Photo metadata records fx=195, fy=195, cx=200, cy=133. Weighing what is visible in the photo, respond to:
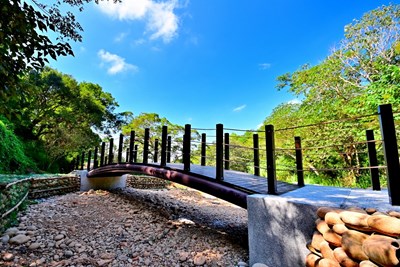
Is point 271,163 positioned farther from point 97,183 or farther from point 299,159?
point 97,183

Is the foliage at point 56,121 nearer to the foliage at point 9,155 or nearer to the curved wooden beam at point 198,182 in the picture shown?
the foliage at point 9,155

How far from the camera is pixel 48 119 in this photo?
35.8 ft

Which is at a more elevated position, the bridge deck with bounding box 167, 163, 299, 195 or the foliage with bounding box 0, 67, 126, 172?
the foliage with bounding box 0, 67, 126, 172

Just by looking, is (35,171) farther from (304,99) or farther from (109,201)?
(304,99)

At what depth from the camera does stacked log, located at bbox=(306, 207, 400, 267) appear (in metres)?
1.26

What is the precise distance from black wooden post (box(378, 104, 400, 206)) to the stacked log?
0.33 metres

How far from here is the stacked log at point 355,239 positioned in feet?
4.15

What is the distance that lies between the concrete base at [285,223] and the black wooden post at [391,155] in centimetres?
13

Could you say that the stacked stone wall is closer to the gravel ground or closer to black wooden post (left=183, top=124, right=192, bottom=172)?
the gravel ground

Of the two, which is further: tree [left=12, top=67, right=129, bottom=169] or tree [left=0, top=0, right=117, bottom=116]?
tree [left=12, top=67, right=129, bottom=169]

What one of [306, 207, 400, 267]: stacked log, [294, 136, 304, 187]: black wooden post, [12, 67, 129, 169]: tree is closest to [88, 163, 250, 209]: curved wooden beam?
[306, 207, 400, 267]: stacked log

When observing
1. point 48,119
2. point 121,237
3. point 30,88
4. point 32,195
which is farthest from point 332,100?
point 48,119

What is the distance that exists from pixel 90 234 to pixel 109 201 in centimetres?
212

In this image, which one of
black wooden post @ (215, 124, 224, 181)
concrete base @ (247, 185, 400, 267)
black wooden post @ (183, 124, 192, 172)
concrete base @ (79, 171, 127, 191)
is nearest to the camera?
concrete base @ (247, 185, 400, 267)
